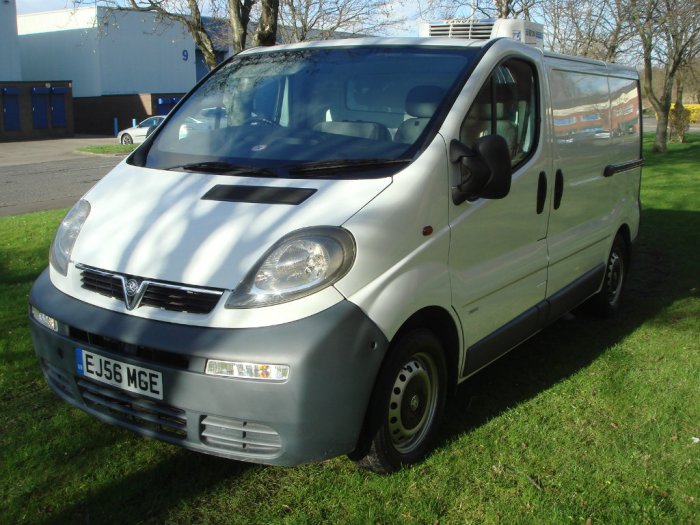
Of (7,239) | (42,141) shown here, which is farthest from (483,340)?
(42,141)

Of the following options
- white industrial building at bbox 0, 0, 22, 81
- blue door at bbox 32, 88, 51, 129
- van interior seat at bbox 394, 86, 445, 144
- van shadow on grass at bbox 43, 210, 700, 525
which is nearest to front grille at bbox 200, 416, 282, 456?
van shadow on grass at bbox 43, 210, 700, 525

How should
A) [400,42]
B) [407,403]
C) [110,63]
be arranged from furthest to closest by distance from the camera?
1. [110,63]
2. [400,42]
3. [407,403]

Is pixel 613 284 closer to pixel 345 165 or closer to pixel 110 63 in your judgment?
pixel 345 165

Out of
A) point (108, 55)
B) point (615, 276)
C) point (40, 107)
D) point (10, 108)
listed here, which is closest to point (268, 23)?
point (615, 276)

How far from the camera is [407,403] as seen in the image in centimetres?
352

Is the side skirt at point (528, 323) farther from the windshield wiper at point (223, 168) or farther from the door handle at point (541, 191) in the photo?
the windshield wiper at point (223, 168)

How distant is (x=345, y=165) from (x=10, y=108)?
40706mm

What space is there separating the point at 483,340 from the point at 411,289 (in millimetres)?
892

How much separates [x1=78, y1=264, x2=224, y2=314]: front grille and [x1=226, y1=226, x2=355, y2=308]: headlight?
11 cm

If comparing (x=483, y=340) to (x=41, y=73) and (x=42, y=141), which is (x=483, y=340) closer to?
(x=42, y=141)

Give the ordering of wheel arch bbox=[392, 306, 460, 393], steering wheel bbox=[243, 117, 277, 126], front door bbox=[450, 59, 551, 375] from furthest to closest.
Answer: steering wheel bbox=[243, 117, 277, 126], front door bbox=[450, 59, 551, 375], wheel arch bbox=[392, 306, 460, 393]

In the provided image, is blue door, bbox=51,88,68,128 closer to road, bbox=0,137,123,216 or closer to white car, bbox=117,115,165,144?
road, bbox=0,137,123,216

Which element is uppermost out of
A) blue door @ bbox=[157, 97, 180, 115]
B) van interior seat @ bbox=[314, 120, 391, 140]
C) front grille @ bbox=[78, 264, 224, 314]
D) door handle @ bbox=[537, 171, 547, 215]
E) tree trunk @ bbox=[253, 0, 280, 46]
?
tree trunk @ bbox=[253, 0, 280, 46]

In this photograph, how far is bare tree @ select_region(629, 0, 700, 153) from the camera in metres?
19.7
